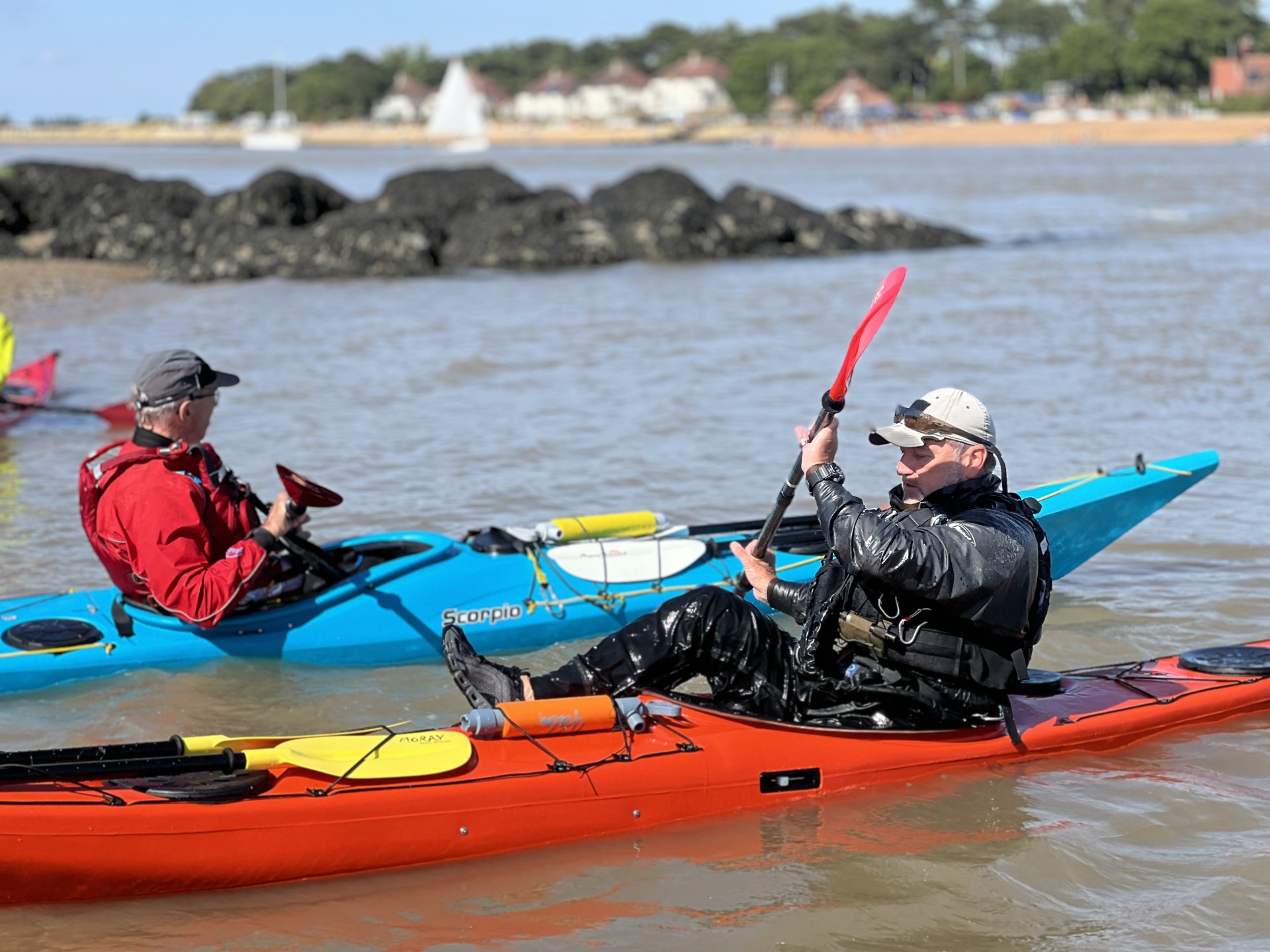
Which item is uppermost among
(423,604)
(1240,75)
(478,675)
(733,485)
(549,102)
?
(549,102)

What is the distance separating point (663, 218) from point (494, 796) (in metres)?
Answer: 18.4

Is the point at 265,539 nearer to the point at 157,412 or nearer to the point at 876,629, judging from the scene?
the point at 157,412

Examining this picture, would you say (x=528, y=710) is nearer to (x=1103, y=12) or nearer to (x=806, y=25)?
(x=1103, y=12)

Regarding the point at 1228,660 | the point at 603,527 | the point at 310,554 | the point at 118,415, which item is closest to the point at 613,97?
the point at 118,415

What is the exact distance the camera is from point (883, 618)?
3842mm

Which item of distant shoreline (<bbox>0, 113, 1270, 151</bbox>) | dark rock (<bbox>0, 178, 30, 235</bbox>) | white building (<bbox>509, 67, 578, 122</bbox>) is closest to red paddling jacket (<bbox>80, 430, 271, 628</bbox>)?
dark rock (<bbox>0, 178, 30, 235</bbox>)

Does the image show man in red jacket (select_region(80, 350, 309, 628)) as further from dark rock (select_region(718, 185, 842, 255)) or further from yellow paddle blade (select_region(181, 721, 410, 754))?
dark rock (select_region(718, 185, 842, 255))

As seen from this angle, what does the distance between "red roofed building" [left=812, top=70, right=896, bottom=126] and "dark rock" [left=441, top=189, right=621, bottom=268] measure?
7389cm

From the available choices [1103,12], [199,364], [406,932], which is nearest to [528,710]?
[406,932]

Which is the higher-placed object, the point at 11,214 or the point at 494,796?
the point at 11,214

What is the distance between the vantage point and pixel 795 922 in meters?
3.63

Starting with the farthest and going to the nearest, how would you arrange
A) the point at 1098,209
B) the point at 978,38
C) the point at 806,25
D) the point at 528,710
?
1. the point at 806,25
2. the point at 978,38
3. the point at 1098,209
4. the point at 528,710

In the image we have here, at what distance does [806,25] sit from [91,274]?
4339 inches

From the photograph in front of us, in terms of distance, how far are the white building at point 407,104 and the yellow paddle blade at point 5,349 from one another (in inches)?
4379
